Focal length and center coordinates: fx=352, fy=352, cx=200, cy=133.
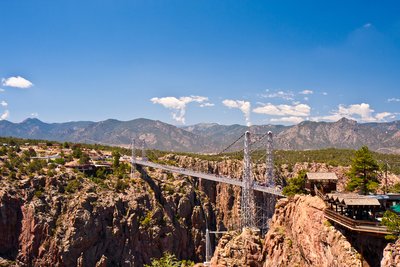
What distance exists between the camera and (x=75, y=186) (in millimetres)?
66938

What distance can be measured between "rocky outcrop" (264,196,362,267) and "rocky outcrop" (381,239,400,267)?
3214 mm

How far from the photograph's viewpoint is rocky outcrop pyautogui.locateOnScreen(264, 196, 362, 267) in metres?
25.1

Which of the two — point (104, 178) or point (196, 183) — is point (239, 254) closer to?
point (104, 178)

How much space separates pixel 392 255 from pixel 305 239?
37.3 feet

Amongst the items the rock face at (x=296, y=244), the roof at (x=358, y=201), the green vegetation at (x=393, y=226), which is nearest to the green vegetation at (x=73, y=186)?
the rock face at (x=296, y=244)

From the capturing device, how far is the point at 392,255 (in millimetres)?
19562

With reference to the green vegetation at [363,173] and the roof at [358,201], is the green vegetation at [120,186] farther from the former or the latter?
the roof at [358,201]

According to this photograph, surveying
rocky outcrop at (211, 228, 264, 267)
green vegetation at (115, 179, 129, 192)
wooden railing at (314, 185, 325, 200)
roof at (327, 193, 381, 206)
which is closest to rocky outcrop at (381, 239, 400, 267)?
roof at (327, 193, 381, 206)

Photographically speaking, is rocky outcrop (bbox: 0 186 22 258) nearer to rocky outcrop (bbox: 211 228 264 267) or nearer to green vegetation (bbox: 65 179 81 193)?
green vegetation (bbox: 65 179 81 193)

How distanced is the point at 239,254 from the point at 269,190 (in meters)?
17.8

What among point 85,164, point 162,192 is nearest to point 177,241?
point 162,192

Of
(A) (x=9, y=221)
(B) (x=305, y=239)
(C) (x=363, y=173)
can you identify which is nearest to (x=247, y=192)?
(C) (x=363, y=173)

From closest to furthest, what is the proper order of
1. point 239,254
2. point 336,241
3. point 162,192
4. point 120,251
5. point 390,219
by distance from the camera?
point 390,219 → point 336,241 → point 239,254 → point 120,251 → point 162,192

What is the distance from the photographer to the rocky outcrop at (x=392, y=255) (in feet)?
62.8
